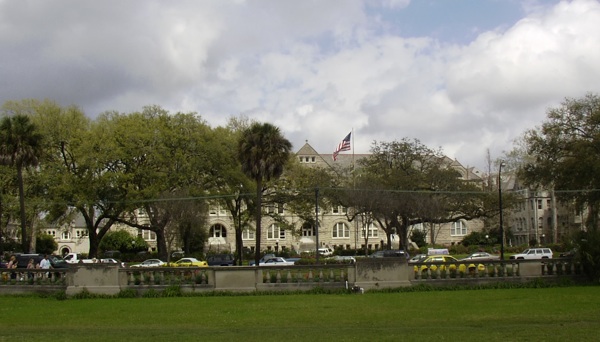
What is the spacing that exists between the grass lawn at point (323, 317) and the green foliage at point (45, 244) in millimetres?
79998

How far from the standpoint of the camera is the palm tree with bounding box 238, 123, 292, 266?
1937 inches

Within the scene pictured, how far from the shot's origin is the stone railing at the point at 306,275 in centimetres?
2466

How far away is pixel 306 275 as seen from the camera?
82.6ft

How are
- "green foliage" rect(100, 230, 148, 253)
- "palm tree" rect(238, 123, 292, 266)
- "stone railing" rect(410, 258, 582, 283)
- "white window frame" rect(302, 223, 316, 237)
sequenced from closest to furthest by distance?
"stone railing" rect(410, 258, 582, 283) → "palm tree" rect(238, 123, 292, 266) → "green foliage" rect(100, 230, 148, 253) → "white window frame" rect(302, 223, 316, 237)

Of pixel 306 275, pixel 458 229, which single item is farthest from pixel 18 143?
pixel 458 229

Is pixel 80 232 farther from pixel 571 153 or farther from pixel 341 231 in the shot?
pixel 571 153

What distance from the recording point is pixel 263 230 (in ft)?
336

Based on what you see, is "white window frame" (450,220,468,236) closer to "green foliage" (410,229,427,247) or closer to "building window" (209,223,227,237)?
"green foliage" (410,229,427,247)

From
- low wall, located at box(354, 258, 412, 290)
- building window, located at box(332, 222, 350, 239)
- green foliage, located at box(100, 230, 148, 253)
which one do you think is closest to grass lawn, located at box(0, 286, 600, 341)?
low wall, located at box(354, 258, 412, 290)

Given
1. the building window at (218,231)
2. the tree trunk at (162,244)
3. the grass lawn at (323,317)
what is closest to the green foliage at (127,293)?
the grass lawn at (323,317)

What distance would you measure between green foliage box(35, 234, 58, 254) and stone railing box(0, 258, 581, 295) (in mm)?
78984

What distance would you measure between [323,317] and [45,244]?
92.4 meters

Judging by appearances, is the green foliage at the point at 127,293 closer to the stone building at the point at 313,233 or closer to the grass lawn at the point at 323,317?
the grass lawn at the point at 323,317

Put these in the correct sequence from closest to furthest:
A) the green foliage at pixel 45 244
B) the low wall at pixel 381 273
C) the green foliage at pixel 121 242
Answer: the low wall at pixel 381 273, the green foliage at pixel 121 242, the green foliage at pixel 45 244
